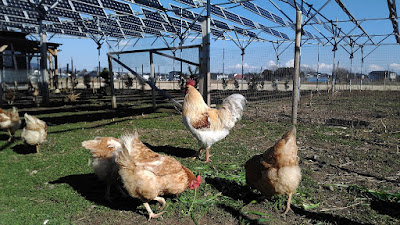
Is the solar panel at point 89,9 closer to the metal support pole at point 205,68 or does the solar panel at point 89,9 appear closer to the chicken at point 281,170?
the metal support pole at point 205,68

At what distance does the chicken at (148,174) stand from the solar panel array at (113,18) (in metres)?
10.2

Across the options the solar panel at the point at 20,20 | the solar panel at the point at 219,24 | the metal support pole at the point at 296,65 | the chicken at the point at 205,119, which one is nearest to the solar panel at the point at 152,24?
the solar panel at the point at 219,24

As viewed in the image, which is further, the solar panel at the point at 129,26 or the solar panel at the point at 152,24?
the solar panel at the point at 129,26

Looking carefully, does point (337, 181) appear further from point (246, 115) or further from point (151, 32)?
point (151, 32)

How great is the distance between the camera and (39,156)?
185 inches

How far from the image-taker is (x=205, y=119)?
4.40 m

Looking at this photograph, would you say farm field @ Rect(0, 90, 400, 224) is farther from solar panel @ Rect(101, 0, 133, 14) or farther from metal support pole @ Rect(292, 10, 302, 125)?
solar panel @ Rect(101, 0, 133, 14)

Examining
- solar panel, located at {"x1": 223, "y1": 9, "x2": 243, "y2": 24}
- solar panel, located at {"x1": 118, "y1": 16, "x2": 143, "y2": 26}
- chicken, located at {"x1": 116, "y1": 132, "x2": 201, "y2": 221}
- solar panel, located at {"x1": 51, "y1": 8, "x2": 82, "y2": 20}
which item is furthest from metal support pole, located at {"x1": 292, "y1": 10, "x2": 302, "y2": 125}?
solar panel, located at {"x1": 118, "y1": 16, "x2": 143, "y2": 26}

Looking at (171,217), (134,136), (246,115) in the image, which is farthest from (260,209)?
(246,115)

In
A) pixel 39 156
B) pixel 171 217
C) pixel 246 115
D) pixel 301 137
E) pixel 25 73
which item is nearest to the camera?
pixel 171 217

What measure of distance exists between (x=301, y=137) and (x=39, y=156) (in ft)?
18.2

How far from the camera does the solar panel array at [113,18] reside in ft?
46.1

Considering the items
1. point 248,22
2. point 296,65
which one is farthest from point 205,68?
point 248,22

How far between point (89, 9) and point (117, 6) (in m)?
1.69
